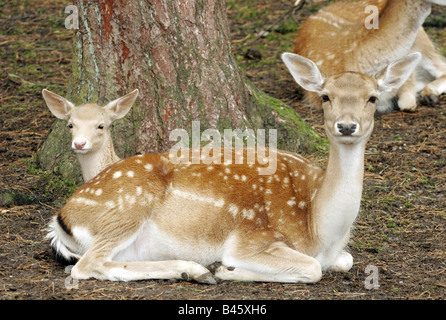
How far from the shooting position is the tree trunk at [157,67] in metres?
6.11

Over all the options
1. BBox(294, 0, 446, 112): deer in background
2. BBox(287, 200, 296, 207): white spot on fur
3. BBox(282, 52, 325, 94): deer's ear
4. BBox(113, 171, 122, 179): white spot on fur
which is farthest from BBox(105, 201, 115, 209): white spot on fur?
BBox(294, 0, 446, 112): deer in background

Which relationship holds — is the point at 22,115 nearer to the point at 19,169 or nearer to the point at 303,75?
the point at 19,169

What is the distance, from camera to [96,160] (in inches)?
237

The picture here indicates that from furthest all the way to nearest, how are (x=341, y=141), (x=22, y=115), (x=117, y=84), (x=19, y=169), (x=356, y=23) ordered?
(x=356, y=23) < (x=22, y=115) < (x=19, y=169) < (x=117, y=84) < (x=341, y=141)

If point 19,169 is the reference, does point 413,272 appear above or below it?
below

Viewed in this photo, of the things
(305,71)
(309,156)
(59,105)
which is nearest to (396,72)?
(305,71)

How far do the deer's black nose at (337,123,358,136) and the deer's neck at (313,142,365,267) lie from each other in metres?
0.17

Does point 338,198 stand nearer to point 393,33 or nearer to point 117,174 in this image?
point 117,174

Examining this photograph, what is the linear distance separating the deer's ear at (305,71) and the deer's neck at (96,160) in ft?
5.68

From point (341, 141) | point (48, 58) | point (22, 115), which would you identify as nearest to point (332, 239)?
point (341, 141)

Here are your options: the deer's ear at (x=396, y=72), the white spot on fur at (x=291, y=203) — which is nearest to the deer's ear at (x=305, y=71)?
the deer's ear at (x=396, y=72)

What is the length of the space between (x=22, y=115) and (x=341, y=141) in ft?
14.8

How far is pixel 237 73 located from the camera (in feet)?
21.6

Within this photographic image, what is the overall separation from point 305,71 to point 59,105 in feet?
7.07
